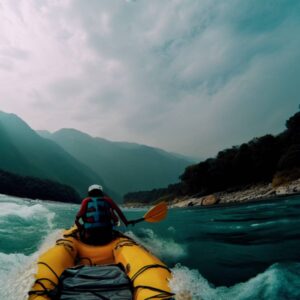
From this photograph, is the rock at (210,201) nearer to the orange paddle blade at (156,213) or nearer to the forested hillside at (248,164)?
the forested hillside at (248,164)

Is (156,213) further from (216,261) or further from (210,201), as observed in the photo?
(210,201)

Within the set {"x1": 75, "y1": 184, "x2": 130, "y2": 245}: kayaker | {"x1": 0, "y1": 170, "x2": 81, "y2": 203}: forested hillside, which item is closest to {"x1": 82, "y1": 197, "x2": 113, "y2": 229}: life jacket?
{"x1": 75, "y1": 184, "x2": 130, "y2": 245}: kayaker

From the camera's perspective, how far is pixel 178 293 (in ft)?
12.1

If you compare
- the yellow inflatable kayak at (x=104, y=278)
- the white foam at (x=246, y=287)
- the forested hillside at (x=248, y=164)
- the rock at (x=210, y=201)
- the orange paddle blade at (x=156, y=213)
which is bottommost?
the white foam at (x=246, y=287)

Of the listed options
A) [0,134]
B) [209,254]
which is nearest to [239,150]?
[209,254]

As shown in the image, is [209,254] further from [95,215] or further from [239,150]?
[239,150]

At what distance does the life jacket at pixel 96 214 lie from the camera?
6770 mm

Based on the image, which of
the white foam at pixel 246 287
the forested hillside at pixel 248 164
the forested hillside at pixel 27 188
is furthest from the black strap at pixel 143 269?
the forested hillside at pixel 27 188

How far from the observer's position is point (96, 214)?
22.2ft

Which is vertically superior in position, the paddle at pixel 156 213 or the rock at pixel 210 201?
the rock at pixel 210 201

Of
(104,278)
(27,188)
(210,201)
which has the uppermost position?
(27,188)

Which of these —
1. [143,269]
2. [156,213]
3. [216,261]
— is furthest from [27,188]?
[143,269]

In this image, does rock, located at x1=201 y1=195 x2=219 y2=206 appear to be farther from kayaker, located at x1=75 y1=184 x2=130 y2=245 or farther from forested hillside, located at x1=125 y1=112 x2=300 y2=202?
kayaker, located at x1=75 y1=184 x2=130 y2=245

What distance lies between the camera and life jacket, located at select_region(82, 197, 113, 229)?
6.77 m
